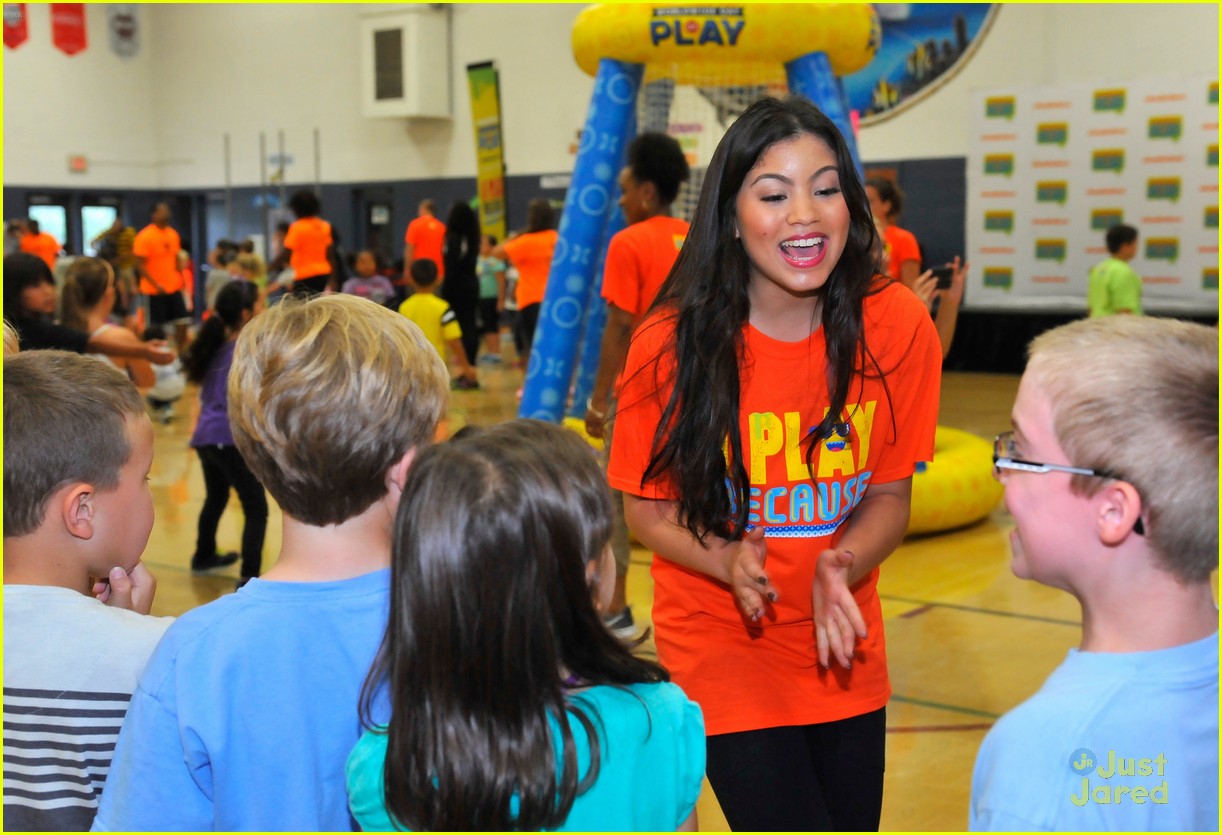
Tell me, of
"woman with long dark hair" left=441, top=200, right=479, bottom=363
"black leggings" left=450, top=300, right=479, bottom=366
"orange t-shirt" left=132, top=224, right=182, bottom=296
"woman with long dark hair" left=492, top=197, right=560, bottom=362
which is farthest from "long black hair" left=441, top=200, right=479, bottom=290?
"orange t-shirt" left=132, top=224, right=182, bottom=296

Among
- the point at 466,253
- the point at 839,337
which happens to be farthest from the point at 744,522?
the point at 466,253

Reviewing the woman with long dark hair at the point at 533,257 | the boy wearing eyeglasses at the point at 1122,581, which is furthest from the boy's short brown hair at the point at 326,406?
the woman with long dark hair at the point at 533,257

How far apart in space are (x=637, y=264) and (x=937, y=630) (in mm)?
1738

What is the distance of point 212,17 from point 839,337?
1997cm

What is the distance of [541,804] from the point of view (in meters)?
1.19

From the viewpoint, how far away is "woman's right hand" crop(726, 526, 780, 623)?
170cm

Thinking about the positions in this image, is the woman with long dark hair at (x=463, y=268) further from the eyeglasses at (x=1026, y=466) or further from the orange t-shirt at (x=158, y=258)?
the eyeglasses at (x=1026, y=466)

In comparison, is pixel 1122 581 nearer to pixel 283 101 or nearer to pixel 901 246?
pixel 901 246

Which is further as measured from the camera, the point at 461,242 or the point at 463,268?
the point at 463,268

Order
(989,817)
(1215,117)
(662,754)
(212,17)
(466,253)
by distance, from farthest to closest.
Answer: (212,17)
(466,253)
(1215,117)
(662,754)
(989,817)

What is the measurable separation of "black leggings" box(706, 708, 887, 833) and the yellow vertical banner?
11007 mm

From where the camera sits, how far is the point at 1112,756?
1.15m

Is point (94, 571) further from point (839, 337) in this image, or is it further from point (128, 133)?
point (128, 133)

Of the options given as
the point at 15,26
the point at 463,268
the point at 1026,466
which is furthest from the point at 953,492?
the point at 15,26
